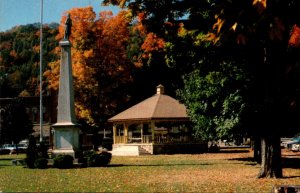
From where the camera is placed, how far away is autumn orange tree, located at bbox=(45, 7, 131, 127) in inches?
2048

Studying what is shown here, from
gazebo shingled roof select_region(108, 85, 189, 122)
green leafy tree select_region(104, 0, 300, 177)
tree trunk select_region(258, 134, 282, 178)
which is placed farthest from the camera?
gazebo shingled roof select_region(108, 85, 189, 122)

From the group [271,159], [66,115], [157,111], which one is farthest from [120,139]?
[271,159]

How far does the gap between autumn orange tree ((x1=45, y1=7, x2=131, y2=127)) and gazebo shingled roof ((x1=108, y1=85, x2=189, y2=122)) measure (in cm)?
514

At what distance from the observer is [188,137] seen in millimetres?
46781

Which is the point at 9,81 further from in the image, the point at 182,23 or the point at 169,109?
the point at 182,23

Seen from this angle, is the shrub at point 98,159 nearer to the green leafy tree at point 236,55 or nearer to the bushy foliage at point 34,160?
the bushy foliage at point 34,160

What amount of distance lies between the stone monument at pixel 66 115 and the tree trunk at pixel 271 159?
13220 millimetres

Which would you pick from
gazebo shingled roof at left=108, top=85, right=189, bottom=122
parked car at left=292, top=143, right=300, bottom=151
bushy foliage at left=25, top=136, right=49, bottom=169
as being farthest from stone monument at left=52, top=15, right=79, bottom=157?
parked car at left=292, top=143, right=300, bottom=151

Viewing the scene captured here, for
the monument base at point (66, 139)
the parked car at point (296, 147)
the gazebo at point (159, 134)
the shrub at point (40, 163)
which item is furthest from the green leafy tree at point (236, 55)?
the parked car at point (296, 147)

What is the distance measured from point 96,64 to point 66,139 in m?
25.5

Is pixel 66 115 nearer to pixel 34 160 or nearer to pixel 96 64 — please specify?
pixel 34 160

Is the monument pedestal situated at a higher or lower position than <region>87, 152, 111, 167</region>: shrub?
higher

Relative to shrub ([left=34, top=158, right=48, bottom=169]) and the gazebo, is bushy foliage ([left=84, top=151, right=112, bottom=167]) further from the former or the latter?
the gazebo

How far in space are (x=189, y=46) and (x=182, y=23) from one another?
2.95m
